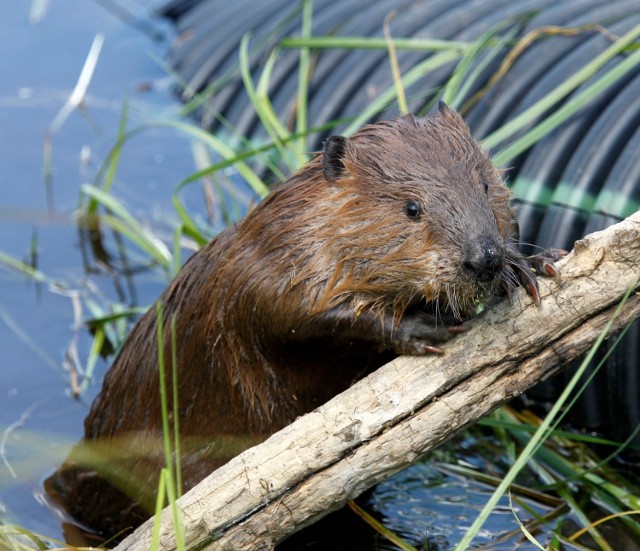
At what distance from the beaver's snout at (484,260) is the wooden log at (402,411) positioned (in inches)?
4.3

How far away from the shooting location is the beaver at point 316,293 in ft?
9.30

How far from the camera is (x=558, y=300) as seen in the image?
2.76 m

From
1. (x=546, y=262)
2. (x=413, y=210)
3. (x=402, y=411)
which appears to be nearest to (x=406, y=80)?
(x=413, y=210)

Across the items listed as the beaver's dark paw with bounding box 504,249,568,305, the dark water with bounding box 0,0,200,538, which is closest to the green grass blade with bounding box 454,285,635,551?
the beaver's dark paw with bounding box 504,249,568,305

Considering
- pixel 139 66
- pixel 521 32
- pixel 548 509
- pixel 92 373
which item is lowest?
pixel 548 509

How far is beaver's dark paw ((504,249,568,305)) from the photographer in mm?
2777

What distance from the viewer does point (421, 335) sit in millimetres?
2764

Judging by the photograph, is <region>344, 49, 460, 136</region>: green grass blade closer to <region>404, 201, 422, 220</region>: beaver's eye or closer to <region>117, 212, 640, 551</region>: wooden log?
<region>404, 201, 422, 220</region>: beaver's eye

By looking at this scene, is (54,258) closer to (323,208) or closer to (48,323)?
(48,323)

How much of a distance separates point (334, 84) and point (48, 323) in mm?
1868

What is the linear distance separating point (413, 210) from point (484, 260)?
28cm

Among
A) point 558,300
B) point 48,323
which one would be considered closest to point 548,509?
point 558,300

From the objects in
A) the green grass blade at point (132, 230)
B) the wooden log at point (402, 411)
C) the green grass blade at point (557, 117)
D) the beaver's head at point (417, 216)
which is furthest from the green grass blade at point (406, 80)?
the wooden log at point (402, 411)

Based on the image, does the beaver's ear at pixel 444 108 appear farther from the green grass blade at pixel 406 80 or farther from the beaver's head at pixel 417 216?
the green grass blade at pixel 406 80
